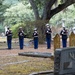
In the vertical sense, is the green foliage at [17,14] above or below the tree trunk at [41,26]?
above

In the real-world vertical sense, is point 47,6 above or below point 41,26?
above

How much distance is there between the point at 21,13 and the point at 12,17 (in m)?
1.41

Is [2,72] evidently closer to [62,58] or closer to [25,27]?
[62,58]

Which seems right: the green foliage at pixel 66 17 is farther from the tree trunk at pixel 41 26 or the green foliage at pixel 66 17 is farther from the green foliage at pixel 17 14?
the tree trunk at pixel 41 26

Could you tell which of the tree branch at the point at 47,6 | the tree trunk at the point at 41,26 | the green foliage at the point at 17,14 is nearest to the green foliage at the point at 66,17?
the green foliage at the point at 17,14

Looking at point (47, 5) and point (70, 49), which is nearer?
point (70, 49)

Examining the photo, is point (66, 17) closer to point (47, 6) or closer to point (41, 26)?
point (47, 6)

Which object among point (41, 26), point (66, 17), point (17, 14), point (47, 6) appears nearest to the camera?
point (41, 26)

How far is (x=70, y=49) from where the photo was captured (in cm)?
843

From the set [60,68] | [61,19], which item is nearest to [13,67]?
[60,68]

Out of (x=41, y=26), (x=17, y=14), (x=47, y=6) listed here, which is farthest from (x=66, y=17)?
(x=41, y=26)

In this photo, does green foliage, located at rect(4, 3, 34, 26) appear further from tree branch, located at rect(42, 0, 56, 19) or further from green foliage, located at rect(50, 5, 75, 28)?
tree branch, located at rect(42, 0, 56, 19)

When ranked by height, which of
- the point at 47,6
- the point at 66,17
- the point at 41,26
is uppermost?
the point at 47,6

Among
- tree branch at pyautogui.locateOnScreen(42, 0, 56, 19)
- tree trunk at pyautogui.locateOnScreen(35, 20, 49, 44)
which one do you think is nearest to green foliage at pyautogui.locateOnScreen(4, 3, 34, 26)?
tree branch at pyautogui.locateOnScreen(42, 0, 56, 19)
